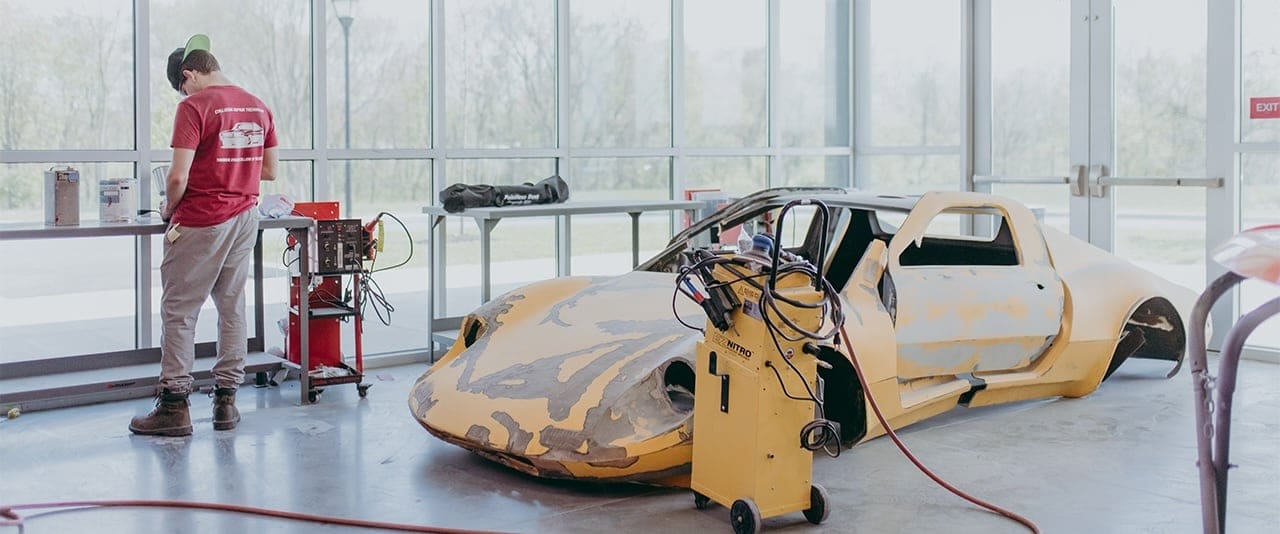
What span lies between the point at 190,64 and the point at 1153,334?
5116mm

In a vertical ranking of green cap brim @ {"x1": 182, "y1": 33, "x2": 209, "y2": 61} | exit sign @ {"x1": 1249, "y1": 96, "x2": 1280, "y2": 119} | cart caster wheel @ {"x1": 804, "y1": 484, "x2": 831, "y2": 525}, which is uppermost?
green cap brim @ {"x1": 182, "y1": 33, "x2": 209, "y2": 61}

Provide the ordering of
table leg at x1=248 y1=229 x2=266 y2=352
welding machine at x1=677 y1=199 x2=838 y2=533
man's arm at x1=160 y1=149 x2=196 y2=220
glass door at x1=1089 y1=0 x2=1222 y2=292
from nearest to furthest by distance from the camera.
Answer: welding machine at x1=677 y1=199 x2=838 y2=533 < man's arm at x1=160 y1=149 x2=196 y2=220 < table leg at x1=248 y1=229 x2=266 y2=352 < glass door at x1=1089 y1=0 x2=1222 y2=292

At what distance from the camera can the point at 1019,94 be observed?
29.7 ft

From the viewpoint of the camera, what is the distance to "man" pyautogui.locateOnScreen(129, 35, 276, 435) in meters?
5.30

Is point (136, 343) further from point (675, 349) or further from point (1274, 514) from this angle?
point (1274, 514)

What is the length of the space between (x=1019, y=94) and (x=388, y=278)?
15.8ft

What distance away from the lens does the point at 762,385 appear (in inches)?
147

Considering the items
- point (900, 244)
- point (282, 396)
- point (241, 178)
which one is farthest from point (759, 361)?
point (282, 396)

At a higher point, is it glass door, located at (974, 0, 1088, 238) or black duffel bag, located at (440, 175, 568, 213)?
glass door, located at (974, 0, 1088, 238)

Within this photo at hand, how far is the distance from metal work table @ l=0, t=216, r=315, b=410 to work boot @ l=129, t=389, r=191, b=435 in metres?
0.73

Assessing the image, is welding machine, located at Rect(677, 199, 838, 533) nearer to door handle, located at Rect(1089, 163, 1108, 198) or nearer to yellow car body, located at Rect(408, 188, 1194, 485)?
yellow car body, located at Rect(408, 188, 1194, 485)

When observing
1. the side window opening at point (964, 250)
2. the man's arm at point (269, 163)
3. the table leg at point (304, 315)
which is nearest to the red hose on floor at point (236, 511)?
the table leg at point (304, 315)

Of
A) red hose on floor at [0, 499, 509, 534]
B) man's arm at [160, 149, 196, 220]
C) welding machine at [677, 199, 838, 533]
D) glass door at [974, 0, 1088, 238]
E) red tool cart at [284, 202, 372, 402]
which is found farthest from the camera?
glass door at [974, 0, 1088, 238]

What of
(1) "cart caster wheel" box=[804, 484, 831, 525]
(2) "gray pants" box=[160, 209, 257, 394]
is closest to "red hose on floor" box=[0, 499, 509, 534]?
(1) "cart caster wheel" box=[804, 484, 831, 525]
